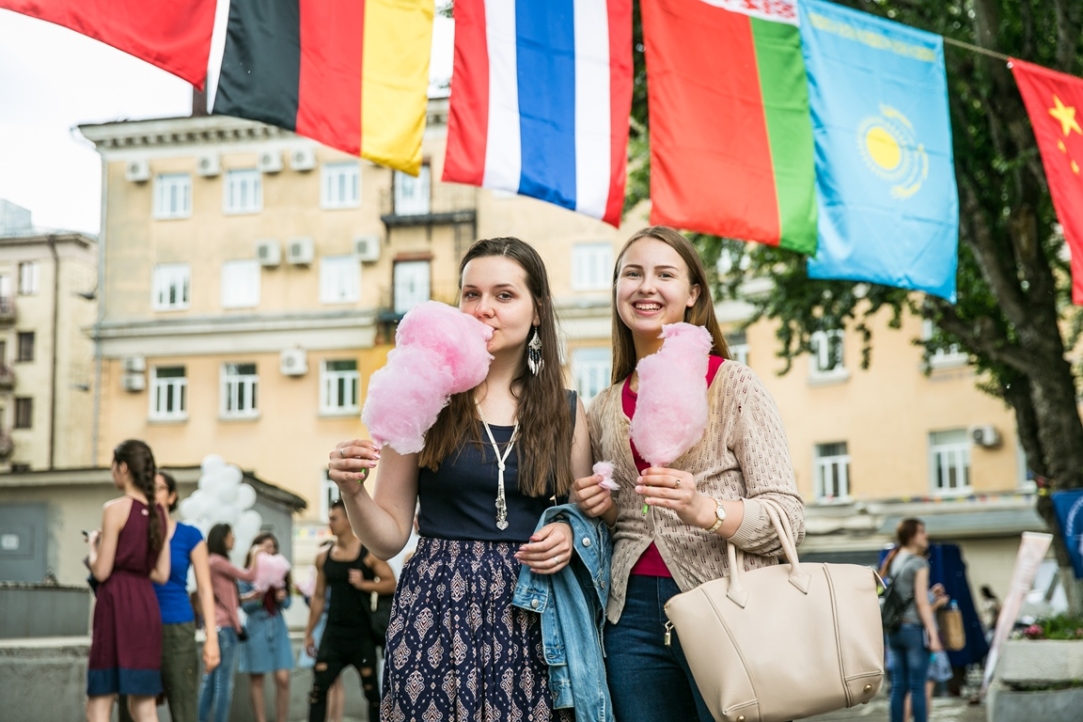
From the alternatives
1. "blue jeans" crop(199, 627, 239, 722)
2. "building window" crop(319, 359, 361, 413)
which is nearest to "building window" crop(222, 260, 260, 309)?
"building window" crop(319, 359, 361, 413)

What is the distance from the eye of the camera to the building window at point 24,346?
50875 millimetres

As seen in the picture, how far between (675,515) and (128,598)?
437 centimetres

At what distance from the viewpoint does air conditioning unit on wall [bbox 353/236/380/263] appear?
36.3 m

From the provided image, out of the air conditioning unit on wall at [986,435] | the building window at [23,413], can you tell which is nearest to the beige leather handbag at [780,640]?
the air conditioning unit on wall at [986,435]

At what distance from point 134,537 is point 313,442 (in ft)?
96.9

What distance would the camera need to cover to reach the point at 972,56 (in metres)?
11.2

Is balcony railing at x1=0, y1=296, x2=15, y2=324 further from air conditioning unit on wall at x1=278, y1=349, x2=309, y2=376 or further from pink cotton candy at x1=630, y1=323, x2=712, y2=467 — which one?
pink cotton candy at x1=630, y1=323, x2=712, y2=467

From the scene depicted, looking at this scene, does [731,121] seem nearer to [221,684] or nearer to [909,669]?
[909,669]

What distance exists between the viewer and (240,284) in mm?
37656

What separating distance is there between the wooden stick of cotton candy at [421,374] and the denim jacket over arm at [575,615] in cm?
42

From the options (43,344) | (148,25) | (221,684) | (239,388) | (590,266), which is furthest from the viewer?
(43,344)

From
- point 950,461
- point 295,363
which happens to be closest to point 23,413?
point 295,363

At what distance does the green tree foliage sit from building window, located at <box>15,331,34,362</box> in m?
43.3

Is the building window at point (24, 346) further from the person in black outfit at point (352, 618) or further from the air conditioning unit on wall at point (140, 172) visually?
the person in black outfit at point (352, 618)
